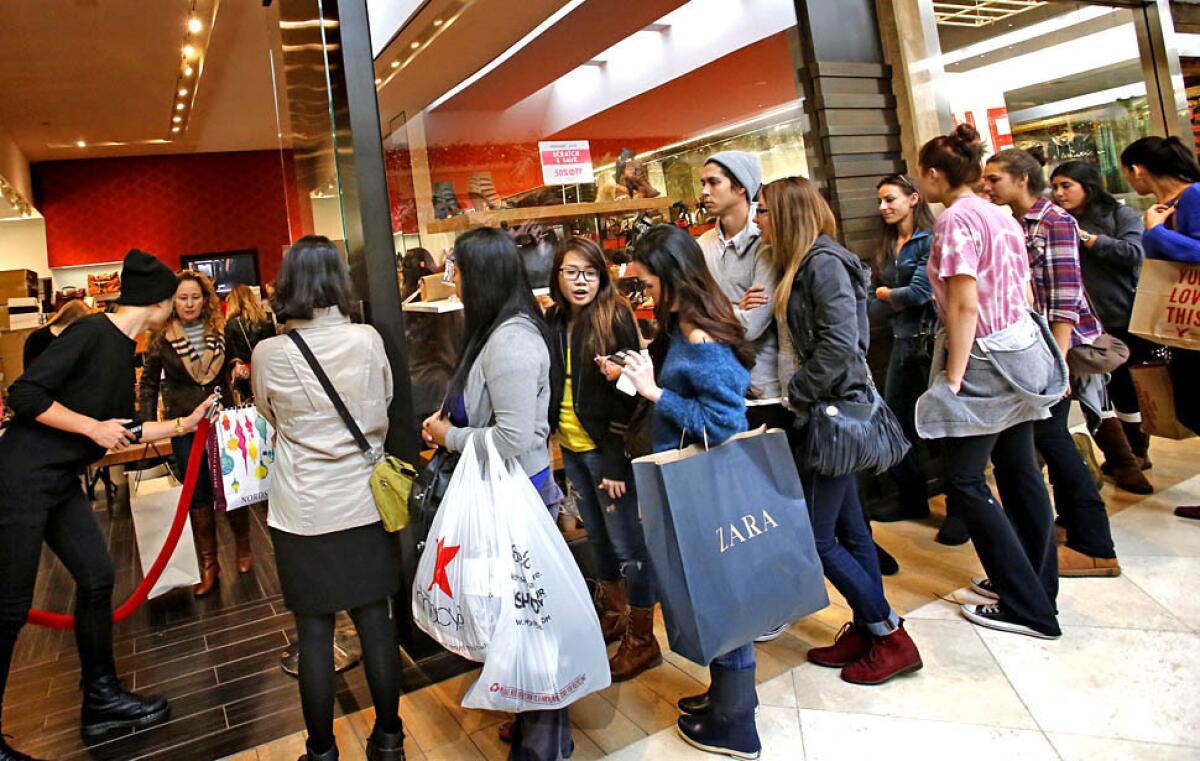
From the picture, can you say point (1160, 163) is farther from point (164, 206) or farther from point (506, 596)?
point (164, 206)

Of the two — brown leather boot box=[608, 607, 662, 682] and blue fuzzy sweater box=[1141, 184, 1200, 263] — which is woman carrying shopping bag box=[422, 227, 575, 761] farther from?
A: blue fuzzy sweater box=[1141, 184, 1200, 263]

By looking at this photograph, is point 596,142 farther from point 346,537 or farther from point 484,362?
point 346,537

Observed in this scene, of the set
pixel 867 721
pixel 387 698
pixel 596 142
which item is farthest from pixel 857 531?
pixel 596 142

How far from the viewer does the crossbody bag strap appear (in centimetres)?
191

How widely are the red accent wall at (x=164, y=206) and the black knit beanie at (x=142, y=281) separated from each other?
748 cm

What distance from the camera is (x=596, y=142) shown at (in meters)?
3.69

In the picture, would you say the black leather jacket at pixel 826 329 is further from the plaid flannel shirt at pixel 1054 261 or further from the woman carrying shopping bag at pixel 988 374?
the plaid flannel shirt at pixel 1054 261

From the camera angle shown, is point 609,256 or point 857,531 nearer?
point 857,531

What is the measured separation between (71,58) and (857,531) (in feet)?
22.4

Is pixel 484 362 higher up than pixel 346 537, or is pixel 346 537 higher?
pixel 484 362

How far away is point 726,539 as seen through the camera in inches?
71.4

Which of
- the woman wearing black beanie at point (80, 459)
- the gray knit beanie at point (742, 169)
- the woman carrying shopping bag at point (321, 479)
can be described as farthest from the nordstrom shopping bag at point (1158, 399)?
the woman wearing black beanie at point (80, 459)

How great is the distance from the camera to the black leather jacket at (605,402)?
2355 mm

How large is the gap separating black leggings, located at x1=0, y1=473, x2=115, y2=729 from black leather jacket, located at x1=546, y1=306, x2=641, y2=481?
5.26 ft
